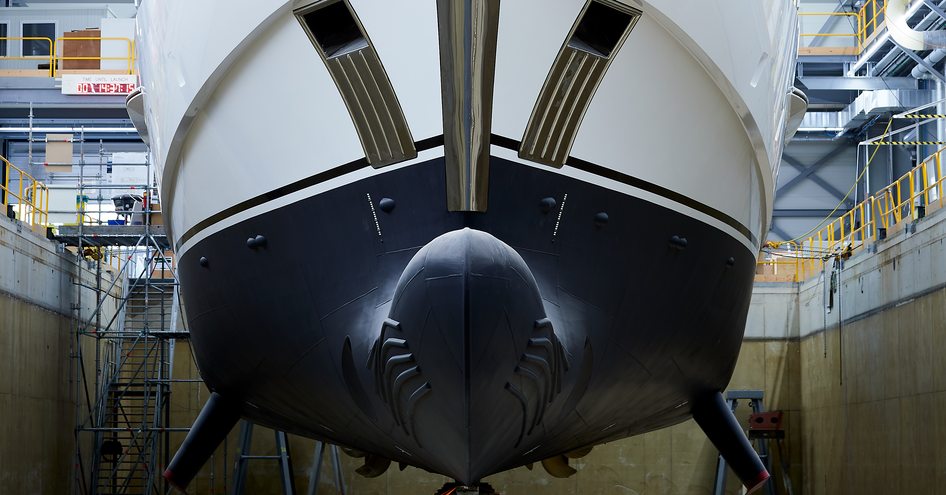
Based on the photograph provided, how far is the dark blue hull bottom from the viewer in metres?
5.36

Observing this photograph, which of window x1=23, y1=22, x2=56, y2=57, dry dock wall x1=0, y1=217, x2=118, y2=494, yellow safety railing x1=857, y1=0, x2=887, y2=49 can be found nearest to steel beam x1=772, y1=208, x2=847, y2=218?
yellow safety railing x1=857, y1=0, x2=887, y2=49

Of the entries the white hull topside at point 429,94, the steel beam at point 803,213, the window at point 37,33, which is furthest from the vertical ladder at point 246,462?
the window at point 37,33

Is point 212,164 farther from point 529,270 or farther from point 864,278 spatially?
point 864,278

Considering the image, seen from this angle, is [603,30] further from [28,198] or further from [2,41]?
[2,41]

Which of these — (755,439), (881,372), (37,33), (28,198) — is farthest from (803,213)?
(37,33)

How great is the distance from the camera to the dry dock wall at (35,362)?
41.5 feet

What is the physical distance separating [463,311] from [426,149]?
885mm

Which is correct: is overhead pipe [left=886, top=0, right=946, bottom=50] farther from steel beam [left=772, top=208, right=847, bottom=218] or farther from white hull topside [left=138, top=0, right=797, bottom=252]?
white hull topside [left=138, top=0, right=797, bottom=252]

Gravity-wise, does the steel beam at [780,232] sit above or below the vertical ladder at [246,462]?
above

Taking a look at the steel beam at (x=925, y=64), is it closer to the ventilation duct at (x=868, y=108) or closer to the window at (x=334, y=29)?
the ventilation duct at (x=868, y=108)

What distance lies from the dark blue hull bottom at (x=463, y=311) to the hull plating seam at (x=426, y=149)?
91 mm

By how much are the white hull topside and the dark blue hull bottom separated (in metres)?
0.18

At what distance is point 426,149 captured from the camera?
5.51m

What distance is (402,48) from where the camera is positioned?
554 centimetres
